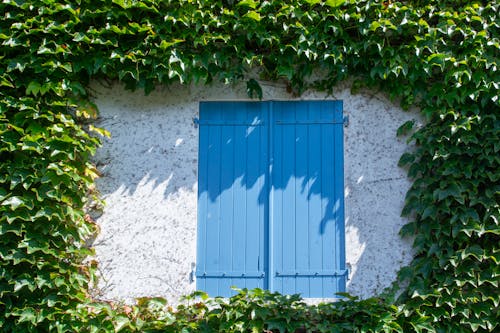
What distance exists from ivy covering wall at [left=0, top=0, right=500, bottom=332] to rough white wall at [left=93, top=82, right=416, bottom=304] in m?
0.12

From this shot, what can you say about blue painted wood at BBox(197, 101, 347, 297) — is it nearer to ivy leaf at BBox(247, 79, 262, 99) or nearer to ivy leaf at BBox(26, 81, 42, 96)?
ivy leaf at BBox(247, 79, 262, 99)

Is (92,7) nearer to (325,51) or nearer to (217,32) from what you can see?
(217,32)

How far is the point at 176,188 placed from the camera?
4.78 m

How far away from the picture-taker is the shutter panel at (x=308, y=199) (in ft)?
15.2

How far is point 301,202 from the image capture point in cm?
475

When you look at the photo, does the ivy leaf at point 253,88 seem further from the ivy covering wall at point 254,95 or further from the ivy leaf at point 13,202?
the ivy leaf at point 13,202

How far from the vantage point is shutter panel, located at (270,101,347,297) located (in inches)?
183

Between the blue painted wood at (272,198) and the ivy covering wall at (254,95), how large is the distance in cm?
23

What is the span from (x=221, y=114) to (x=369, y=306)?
182 cm

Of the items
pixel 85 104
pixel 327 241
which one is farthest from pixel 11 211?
pixel 327 241

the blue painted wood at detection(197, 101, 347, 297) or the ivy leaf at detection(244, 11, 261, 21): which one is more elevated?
the ivy leaf at detection(244, 11, 261, 21)

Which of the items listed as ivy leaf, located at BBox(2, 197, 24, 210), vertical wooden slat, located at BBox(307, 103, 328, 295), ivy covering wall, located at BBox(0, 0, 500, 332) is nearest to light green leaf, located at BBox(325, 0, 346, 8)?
ivy covering wall, located at BBox(0, 0, 500, 332)

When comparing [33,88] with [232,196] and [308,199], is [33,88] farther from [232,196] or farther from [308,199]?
[308,199]

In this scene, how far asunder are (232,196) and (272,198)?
30 cm
